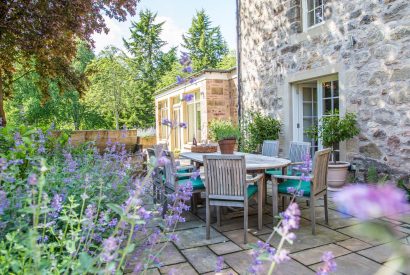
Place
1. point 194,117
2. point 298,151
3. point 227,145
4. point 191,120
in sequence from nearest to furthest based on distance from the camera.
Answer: point 227,145 → point 298,151 → point 194,117 → point 191,120

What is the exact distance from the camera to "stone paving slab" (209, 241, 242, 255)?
251 cm

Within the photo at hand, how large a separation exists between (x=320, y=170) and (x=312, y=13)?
3682 millimetres

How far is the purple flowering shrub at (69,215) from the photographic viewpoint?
3.26 ft

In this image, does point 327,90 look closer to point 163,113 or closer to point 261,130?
point 261,130

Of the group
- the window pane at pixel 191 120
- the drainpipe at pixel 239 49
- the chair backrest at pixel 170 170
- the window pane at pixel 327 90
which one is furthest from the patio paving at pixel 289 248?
the window pane at pixel 191 120

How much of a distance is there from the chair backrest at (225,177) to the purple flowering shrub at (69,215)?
Result: 435 millimetres

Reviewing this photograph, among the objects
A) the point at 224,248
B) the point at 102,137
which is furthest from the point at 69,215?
the point at 102,137

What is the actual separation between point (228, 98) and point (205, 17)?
20.2 m

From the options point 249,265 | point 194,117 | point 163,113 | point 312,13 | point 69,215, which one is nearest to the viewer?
point 69,215

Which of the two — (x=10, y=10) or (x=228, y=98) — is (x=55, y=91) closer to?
(x=228, y=98)

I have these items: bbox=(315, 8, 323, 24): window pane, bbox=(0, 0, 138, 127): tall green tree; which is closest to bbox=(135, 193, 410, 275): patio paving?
bbox=(315, 8, 323, 24): window pane

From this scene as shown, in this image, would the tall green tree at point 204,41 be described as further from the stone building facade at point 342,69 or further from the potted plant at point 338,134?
the potted plant at point 338,134

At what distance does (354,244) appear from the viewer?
2582mm

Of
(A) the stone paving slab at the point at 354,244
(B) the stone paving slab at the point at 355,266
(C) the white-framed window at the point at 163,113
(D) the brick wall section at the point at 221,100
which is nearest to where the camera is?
(B) the stone paving slab at the point at 355,266
